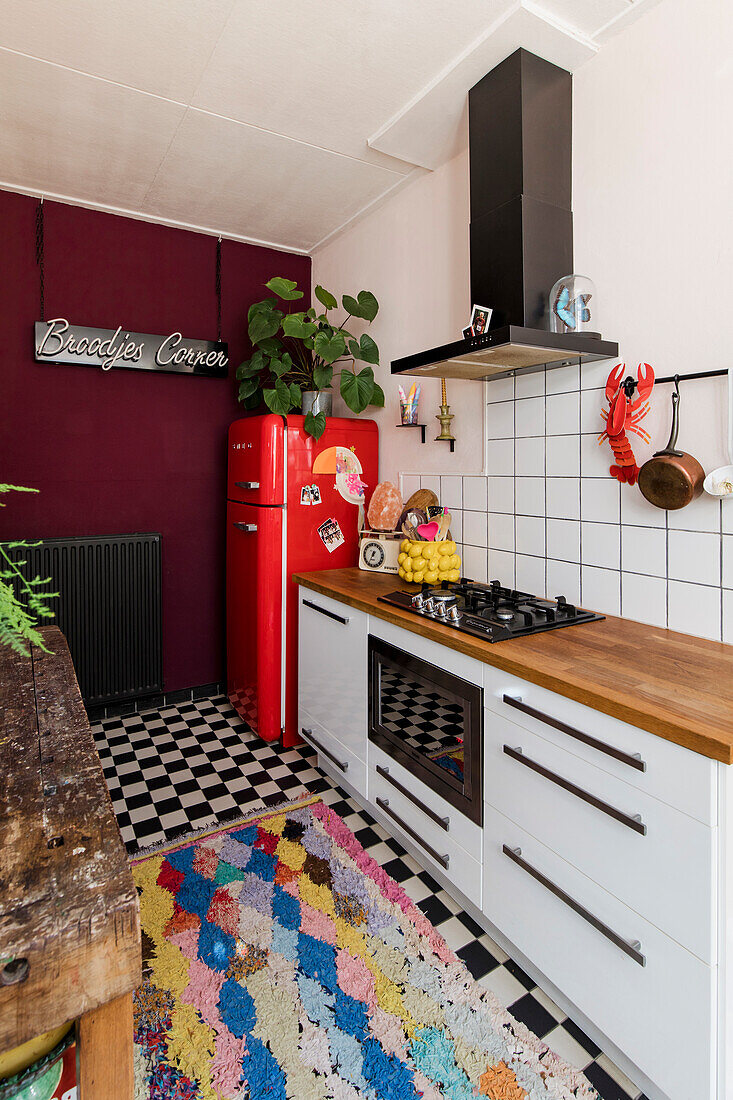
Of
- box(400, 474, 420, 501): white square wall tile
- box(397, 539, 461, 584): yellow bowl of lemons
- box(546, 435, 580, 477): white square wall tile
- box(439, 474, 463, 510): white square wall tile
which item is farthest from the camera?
box(400, 474, 420, 501): white square wall tile

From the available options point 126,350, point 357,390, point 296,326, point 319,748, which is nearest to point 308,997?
point 319,748

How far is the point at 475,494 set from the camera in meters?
2.44

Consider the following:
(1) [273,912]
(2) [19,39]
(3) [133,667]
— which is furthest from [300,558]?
(2) [19,39]

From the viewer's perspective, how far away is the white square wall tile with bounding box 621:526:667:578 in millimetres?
1732

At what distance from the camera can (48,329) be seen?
9.30 ft

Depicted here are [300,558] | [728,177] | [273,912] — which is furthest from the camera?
[300,558]

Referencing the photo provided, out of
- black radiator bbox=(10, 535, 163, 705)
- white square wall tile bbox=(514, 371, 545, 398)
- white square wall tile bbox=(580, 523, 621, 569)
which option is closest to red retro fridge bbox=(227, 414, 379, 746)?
black radiator bbox=(10, 535, 163, 705)

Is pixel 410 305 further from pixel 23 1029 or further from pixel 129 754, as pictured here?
pixel 23 1029

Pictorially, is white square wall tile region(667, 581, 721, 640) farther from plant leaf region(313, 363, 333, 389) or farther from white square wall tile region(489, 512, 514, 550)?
plant leaf region(313, 363, 333, 389)

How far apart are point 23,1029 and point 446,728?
1.28m

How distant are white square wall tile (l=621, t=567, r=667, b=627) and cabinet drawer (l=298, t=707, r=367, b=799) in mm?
1069

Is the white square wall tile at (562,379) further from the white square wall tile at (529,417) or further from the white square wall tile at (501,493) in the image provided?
the white square wall tile at (501,493)

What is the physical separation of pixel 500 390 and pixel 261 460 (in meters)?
1.08

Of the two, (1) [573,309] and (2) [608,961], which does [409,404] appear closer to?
(1) [573,309]
